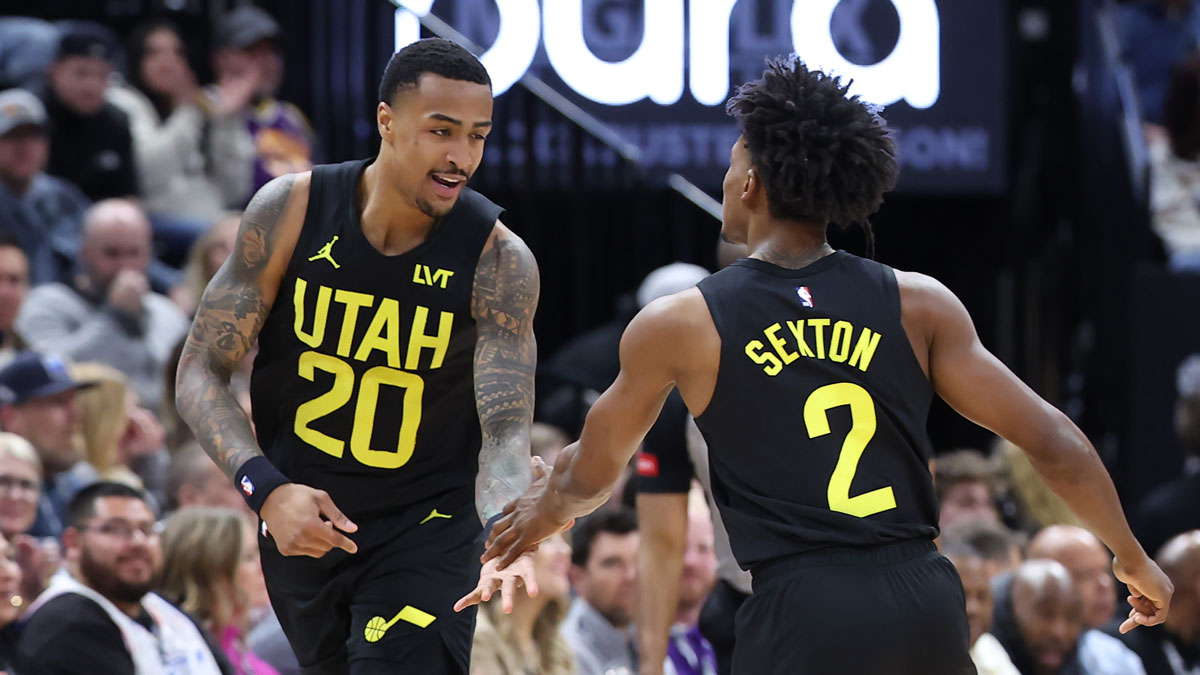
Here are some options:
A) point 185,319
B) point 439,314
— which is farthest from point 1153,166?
point 439,314

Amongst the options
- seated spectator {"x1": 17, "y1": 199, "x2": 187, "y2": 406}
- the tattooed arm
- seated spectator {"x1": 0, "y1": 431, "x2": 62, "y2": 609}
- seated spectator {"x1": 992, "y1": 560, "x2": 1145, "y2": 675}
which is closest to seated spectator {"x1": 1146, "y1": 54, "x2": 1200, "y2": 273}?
seated spectator {"x1": 992, "y1": 560, "x2": 1145, "y2": 675}

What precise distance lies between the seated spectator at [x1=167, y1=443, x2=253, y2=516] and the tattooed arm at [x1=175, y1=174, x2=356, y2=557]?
2920 millimetres

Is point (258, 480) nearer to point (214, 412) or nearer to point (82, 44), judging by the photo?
point (214, 412)

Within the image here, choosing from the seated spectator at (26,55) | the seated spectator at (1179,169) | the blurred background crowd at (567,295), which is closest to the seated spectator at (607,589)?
the blurred background crowd at (567,295)

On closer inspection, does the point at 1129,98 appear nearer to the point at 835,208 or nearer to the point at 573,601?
the point at 573,601

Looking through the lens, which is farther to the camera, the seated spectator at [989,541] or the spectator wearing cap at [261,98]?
the spectator wearing cap at [261,98]

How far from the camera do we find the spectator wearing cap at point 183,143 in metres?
10.4

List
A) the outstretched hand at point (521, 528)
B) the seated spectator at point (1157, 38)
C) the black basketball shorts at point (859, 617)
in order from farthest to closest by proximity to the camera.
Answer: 1. the seated spectator at point (1157, 38)
2. the outstretched hand at point (521, 528)
3. the black basketball shorts at point (859, 617)

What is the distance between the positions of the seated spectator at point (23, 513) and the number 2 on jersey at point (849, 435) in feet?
12.8

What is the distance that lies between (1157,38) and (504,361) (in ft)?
29.2

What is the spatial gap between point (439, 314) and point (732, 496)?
118cm

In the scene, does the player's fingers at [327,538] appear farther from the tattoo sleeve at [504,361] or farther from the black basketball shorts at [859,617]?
the black basketball shorts at [859,617]

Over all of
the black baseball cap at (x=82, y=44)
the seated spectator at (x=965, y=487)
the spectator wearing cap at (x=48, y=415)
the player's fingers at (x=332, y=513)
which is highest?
the black baseball cap at (x=82, y=44)

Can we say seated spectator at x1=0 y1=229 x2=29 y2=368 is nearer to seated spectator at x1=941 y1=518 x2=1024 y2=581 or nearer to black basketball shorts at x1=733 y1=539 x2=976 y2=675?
seated spectator at x1=941 y1=518 x2=1024 y2=581
